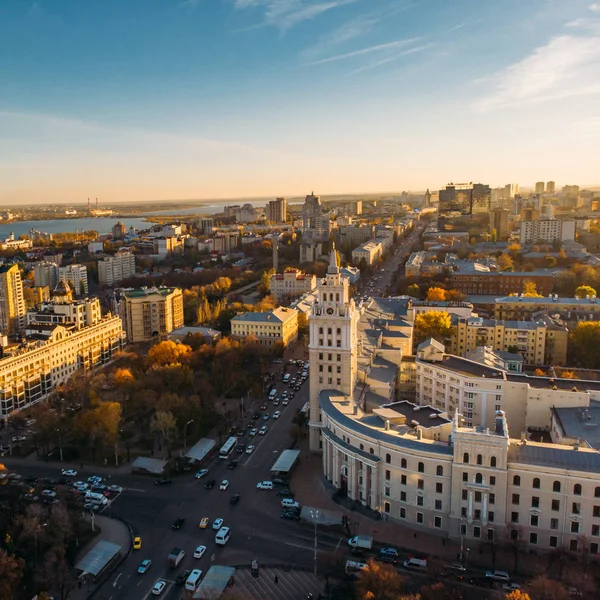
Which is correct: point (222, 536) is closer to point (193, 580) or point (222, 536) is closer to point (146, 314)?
point (193, 580)

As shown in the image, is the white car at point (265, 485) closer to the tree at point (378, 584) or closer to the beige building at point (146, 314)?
the tree at point (378, 584)

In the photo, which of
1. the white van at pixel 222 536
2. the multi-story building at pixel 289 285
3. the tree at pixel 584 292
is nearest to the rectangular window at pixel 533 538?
the white van at pixel 222 536

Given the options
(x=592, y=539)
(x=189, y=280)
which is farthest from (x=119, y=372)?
(x=189, y=280)

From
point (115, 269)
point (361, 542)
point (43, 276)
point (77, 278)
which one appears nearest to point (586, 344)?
point (361, 542)

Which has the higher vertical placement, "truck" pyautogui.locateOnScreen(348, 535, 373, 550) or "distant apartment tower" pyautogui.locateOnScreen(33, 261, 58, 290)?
"distant apartment tower" pyautogui.locateOnScreen(33, 261, 58, 290)

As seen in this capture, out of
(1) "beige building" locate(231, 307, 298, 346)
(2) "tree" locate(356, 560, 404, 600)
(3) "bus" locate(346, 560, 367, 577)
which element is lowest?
(3) "bus" locate(346, 560, 367, 577)

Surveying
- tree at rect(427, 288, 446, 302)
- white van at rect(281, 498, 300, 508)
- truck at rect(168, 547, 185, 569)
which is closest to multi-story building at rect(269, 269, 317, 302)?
tree at rect(427, 288, 446, 302)

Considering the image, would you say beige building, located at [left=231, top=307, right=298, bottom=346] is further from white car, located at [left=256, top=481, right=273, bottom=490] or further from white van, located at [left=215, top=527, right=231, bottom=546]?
white van, located at [left=215, top=527, right=231, bottom=546]
